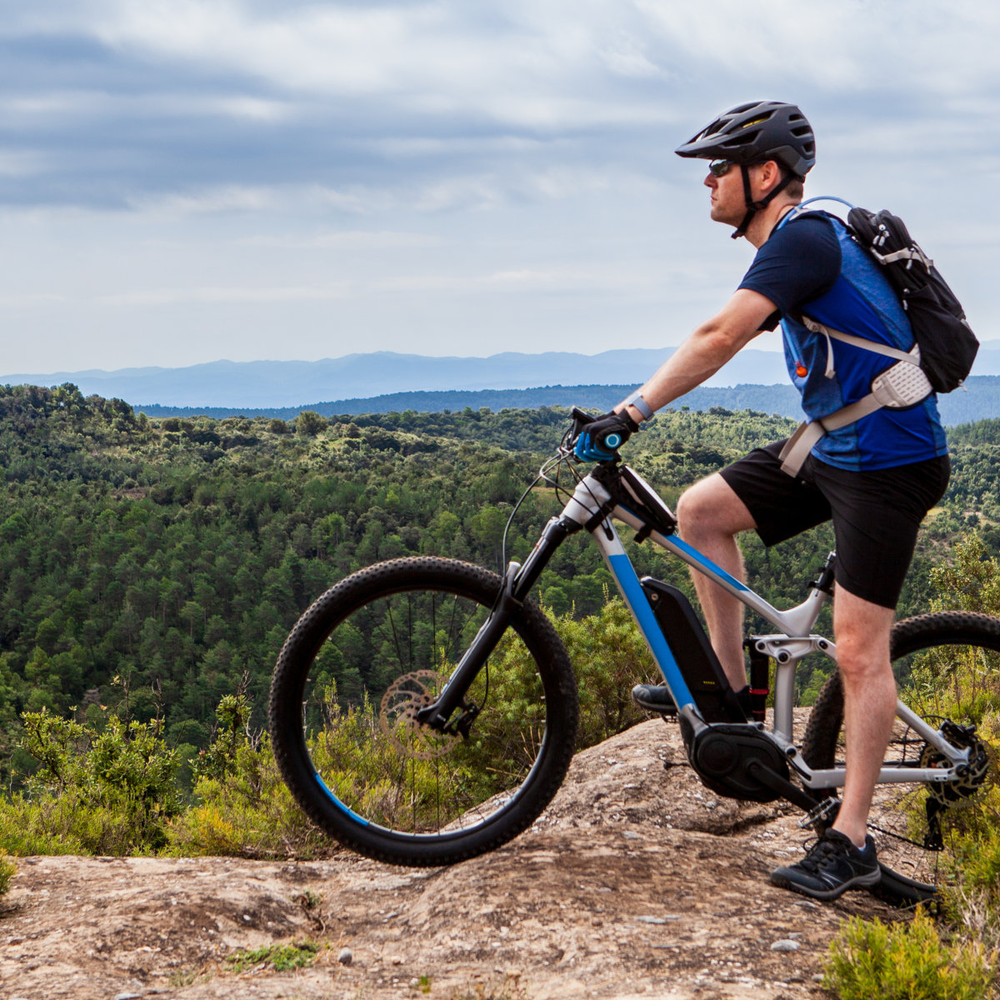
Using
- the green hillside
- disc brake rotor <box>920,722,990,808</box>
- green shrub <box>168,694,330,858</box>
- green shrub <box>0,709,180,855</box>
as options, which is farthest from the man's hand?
the green hillside

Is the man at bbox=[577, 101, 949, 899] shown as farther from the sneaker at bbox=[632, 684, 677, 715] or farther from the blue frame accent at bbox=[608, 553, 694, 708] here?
the sneaker at bbox=[632, 684, 677, 715]

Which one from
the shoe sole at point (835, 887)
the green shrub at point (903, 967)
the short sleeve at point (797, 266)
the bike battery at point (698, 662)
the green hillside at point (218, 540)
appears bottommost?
the green hillside at point (218, 540)

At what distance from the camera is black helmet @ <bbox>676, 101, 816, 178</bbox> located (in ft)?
9.34

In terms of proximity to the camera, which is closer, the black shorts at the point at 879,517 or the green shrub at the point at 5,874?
the black shorts at the point at 879,517

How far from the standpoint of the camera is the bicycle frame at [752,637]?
A: 9.82 feet

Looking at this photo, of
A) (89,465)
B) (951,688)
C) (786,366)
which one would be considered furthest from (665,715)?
(89,465)

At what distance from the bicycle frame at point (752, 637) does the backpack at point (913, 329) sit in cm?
72

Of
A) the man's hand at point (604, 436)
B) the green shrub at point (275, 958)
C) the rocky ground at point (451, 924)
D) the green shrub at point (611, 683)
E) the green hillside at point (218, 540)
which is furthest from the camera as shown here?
the green hillside at point (218, 540)

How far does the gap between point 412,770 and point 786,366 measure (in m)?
2.38

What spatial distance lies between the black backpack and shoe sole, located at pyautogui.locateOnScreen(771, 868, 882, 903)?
156cm

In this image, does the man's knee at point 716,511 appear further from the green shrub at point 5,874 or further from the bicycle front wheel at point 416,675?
the green shrub at point 5,874

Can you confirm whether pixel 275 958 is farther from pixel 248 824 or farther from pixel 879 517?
pixel 879 517

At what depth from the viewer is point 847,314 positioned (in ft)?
8.84

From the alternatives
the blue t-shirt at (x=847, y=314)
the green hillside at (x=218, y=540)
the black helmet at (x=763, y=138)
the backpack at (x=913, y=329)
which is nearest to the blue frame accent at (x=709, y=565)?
the blue t-shirt at (x=847, y=314)
